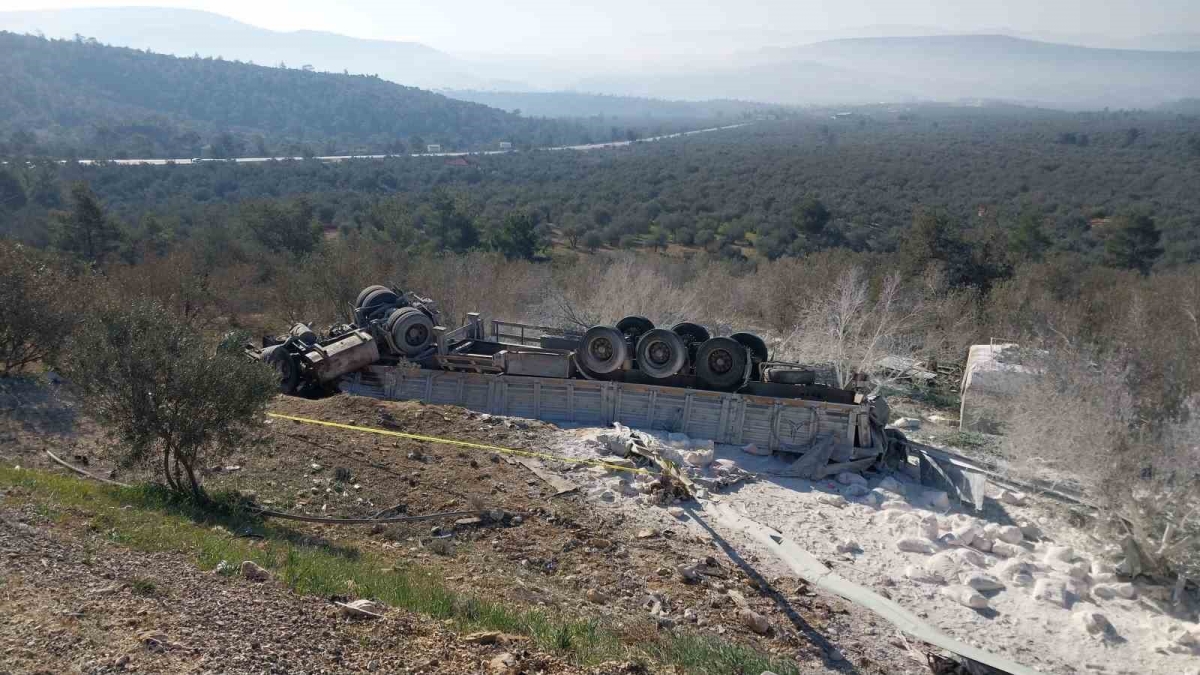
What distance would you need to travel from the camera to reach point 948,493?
502 inches

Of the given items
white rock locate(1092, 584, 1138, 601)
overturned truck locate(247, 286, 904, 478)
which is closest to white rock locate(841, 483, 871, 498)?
overturned truck locate(247, 286, 904, 478)

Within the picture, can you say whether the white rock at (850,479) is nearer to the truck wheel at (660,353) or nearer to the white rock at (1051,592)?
the white rock at (1051,592)

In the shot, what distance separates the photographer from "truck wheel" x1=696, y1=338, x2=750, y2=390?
48.0 feet

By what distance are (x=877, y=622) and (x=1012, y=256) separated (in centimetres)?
2613

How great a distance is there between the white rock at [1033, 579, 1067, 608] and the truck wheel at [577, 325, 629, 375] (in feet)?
25.3

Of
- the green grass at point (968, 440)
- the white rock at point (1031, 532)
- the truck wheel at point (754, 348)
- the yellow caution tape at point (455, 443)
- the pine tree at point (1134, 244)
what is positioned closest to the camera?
the white rock at point (1031, 532)

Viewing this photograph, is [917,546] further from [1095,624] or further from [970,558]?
[1095,624]

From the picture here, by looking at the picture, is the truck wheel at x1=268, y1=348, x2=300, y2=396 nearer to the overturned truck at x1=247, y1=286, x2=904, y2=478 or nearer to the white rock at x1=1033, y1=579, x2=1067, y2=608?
the overturned truck at x1=247, y1=286, x2=904, y2=478

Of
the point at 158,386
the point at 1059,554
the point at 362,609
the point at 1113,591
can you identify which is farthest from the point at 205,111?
the point at 1113,591

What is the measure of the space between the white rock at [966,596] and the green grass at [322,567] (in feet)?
10.8

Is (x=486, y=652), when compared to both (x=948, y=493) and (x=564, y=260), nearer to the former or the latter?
(x=948, y=493)

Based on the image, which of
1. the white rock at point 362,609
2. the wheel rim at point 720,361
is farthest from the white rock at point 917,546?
the white rock at point 362,609

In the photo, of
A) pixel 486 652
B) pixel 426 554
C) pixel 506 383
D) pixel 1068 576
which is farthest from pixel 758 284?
pixel 486 652

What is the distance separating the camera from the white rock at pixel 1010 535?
10.9m
